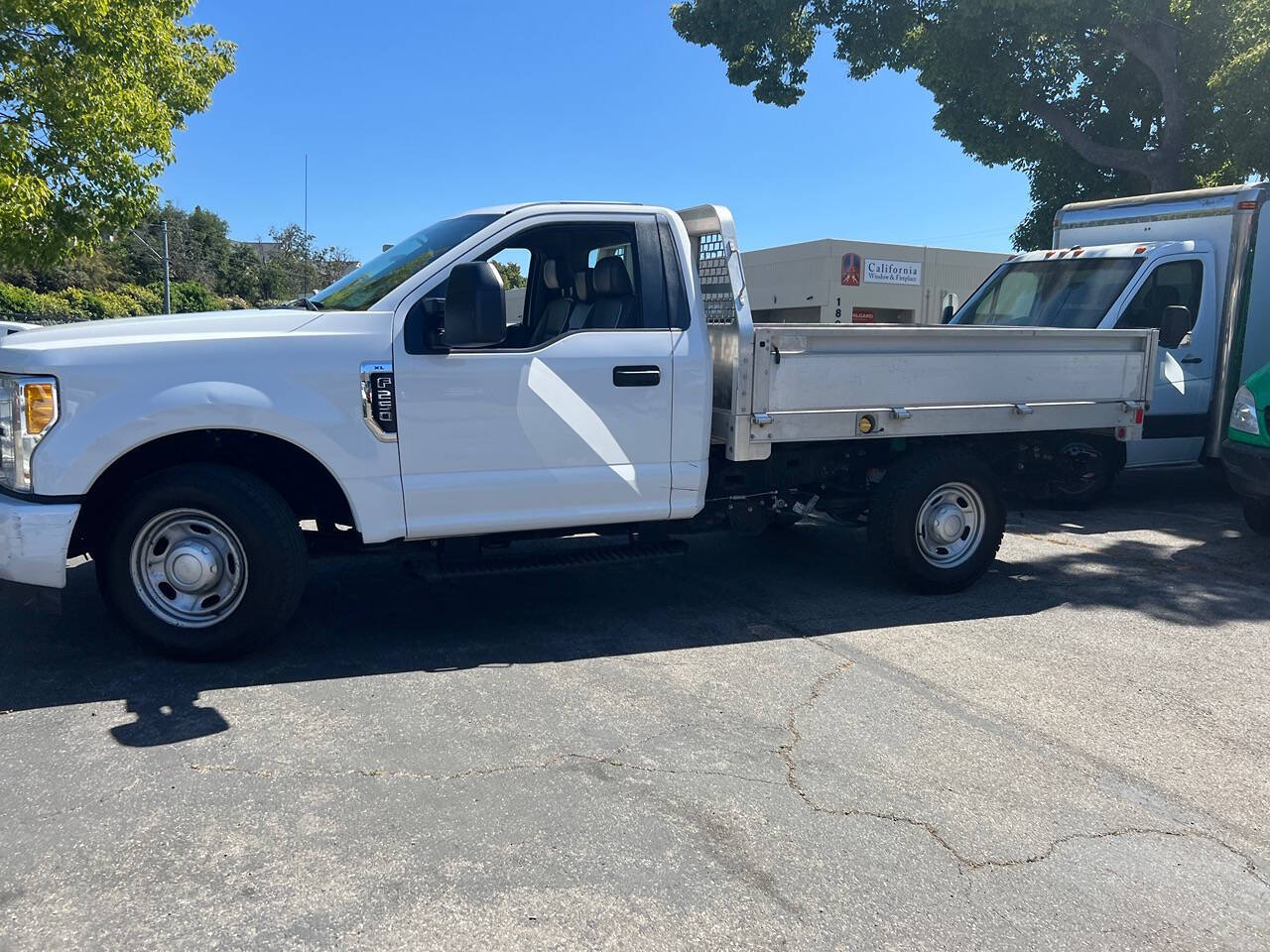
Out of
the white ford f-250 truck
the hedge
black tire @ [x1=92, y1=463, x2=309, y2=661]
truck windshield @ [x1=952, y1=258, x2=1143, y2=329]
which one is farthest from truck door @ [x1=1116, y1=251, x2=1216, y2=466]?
the hedge

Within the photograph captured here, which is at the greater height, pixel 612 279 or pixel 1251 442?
pixel 612 279

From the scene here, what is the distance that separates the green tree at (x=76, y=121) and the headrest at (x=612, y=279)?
7038mm

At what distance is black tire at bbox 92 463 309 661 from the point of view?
4.17m

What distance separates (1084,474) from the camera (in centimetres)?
846

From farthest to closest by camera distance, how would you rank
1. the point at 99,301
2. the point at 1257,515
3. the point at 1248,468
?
the point at 99,301
the point at 1257,515
the point at 1248,468

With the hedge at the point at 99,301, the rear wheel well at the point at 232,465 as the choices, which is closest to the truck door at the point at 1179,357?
the rear wheel well at the point at 232,465

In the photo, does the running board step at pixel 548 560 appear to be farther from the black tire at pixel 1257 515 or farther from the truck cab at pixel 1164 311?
the truck cab at pixel 1164 311

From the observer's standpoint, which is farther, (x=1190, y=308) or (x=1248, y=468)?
(x=1190, y=308)

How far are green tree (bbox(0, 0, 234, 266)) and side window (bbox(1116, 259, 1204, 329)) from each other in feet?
34.0

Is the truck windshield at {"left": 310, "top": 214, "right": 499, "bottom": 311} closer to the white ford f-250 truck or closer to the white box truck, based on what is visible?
the white ford f-250 truck

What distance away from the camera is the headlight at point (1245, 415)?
6969mm

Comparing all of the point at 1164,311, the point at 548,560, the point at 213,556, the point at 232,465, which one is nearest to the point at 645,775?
the point at 548,560

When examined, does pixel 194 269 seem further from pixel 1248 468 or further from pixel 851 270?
pixel 1248 468

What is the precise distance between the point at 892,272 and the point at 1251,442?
20736 mm
